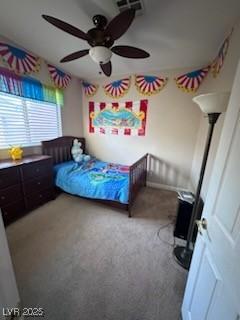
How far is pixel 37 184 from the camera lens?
2.49 metres

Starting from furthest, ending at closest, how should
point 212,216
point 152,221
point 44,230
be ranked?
point 152,221
point 44,230
point 212,216

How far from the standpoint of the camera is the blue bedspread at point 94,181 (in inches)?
94.9

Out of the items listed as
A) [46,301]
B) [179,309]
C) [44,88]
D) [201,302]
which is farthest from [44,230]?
[44,88]

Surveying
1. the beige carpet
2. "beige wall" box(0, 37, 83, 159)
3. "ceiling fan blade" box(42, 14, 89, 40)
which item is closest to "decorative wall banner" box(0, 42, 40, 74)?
"beige wall" box(0, 37, 83, 159)

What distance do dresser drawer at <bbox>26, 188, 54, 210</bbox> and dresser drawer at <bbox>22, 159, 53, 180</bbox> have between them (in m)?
0.34

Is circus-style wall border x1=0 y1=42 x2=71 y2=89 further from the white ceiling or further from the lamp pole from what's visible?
the lamp pole

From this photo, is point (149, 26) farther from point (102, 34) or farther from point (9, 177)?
point (9, 177)

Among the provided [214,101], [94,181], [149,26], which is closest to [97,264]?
[94,181]

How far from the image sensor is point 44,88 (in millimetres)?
2814

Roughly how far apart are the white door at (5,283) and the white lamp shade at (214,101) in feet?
5.59

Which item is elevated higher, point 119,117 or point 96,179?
point 119,117

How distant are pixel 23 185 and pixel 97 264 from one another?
161 centimetres

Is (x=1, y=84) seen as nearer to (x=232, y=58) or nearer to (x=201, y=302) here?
(x=232, y=58)

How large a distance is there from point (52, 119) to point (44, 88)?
2.03 ft
